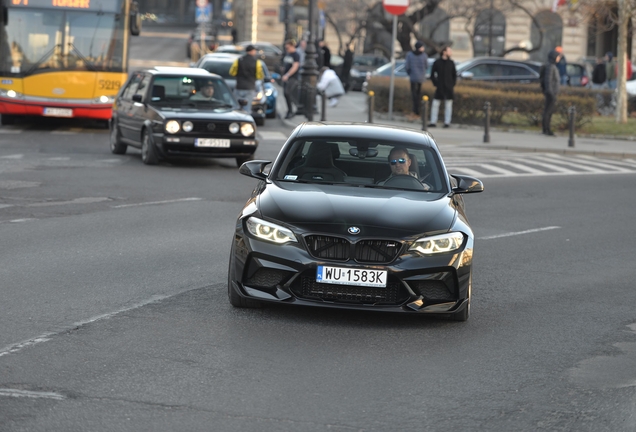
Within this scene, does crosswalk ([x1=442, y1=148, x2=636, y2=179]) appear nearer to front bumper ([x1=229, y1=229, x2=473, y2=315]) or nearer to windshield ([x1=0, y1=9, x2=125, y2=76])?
windshield ([x1=0, y1=9, x2=125, y2=76])

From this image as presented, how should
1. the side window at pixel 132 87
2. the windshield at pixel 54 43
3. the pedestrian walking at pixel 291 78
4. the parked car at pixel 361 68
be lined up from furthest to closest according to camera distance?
the parked car at pixel 361 68 < the pedestrian walking at pixel 291 78 < the windshield at pixel 54 43 < the side window at pixel 132 87

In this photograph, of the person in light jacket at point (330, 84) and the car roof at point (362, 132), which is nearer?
the car roof at point (362, 132)

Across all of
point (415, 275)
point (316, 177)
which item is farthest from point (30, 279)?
point (415, 275)

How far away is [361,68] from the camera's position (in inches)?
1991

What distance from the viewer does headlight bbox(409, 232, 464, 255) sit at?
745cm

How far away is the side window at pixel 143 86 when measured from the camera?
18906 millimetres

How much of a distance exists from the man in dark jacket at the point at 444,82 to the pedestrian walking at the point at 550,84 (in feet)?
6.79

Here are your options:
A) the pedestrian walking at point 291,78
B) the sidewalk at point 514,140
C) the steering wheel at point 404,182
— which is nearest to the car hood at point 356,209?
the steering wheel at point 404,182

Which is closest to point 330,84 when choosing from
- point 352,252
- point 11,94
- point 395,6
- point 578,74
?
point 395,6

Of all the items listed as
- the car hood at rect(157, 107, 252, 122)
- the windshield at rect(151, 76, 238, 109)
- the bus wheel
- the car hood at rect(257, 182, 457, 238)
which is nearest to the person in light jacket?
the bus wheel

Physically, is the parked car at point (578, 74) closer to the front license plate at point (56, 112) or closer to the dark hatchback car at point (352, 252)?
→ the front license plate at point (56, 112)

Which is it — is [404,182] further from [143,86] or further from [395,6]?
[395,6]

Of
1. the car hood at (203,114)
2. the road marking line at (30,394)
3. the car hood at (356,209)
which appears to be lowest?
the road marking line at (30,394)

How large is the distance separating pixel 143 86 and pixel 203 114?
1695mm
